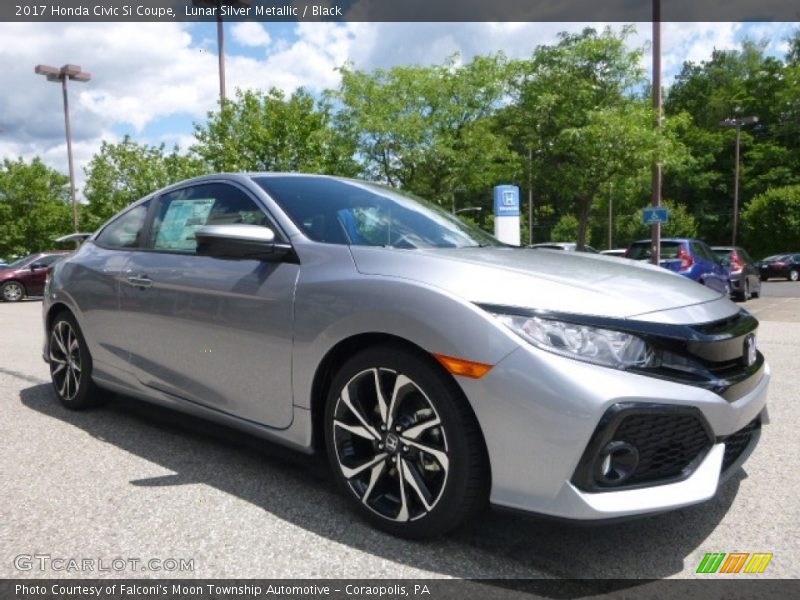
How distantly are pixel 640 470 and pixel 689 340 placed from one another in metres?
0.48

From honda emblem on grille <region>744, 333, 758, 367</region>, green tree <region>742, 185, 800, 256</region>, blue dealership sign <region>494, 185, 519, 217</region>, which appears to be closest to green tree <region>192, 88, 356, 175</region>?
blue dealership sign <region>494, 185, 519, 217</region>

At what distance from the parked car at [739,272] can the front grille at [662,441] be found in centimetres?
1466

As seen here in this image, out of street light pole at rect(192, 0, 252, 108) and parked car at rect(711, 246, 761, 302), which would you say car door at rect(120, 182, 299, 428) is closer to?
parked car at rect(711, 246, 761, 302)

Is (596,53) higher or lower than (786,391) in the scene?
higher

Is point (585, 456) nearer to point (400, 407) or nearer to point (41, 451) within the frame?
point (400, 407)

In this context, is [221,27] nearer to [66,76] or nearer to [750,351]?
[66,76]

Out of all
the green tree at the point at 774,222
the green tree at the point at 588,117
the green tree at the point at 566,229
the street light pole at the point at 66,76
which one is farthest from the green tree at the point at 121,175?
the green tree at the point at 566,229

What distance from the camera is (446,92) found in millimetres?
25797

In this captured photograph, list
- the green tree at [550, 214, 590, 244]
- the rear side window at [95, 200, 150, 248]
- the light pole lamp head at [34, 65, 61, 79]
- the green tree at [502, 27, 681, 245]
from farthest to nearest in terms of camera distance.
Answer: the green tree at [550, 214, 590, 244] → the light pole lamp head at [34, 65, 61, 79] → the green tree at [502, 27, 681, 245] → the rear side window at [95, 200, 150, 248]

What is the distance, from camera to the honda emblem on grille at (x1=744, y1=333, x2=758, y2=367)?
2.62m

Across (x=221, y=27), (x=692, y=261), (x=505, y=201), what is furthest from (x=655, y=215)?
(x=221, y=27)

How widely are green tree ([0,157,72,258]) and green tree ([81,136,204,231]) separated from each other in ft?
22.2

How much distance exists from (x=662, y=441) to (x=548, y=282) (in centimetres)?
68

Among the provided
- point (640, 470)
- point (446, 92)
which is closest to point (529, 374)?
point (640, 470)
